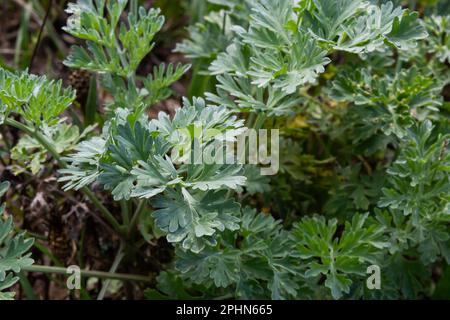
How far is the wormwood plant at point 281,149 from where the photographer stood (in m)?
1.13

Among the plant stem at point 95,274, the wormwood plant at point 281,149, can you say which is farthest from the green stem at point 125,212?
the plant stem at point 95,274

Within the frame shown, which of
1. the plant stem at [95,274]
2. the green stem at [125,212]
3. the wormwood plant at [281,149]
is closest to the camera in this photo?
the wormwood plant at [281,149]

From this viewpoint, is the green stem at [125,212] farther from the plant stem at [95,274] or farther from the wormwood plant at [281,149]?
the plant stem at [95,274]

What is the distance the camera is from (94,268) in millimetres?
1664

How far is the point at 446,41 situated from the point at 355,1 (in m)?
0.44

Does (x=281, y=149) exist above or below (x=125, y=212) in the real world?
above

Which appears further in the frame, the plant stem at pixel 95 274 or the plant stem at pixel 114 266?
the plant stem at pixel 114 266

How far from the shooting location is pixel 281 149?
63.3 inches

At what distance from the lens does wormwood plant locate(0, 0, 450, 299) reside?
1.13 meters

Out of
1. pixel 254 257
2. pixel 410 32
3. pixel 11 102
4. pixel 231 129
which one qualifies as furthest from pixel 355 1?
pixel 11 102

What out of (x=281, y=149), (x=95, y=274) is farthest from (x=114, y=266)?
(x=281, y=149)

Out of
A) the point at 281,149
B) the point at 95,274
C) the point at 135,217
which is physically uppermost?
the point at 281,149

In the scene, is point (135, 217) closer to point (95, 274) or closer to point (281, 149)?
point (95, 274)

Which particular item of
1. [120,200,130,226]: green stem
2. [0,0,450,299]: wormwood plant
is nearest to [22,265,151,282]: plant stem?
[0,0,450,299]: wormwood plant
